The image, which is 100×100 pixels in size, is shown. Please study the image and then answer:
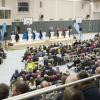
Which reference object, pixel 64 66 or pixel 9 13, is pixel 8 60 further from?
pixel 9 13

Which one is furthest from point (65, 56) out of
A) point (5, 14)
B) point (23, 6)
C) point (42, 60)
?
point (23, 6)

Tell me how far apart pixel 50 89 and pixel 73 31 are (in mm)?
44117

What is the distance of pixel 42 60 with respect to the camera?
74.5ft

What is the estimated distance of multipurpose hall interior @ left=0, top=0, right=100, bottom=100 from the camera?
15.6ft

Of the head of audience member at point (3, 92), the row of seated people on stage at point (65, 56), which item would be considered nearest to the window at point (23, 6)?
the row of seated people on stage at point (65, 56)

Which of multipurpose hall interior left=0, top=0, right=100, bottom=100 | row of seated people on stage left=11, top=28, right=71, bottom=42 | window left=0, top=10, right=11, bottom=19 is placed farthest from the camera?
window left=0, top=10, right=11, bottom=19

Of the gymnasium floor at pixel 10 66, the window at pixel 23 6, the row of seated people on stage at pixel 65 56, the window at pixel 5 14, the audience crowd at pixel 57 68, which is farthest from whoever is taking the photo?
the window at pixel 23 6

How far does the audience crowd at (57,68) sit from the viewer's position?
505cm

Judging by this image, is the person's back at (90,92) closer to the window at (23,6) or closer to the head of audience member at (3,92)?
the head of audience member at (3,92)

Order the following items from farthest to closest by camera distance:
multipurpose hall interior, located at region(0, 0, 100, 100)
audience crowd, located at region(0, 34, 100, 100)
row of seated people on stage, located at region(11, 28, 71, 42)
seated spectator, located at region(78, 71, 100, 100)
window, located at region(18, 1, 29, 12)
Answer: window, located at region(18, 1, 29, 12) < row of seated people on stage, located at region(11, 28, 71, 42) < seated spectator, located at region(78, 71, 100, 100) < audience crowd, located at region(0, 34, 100, 100) < multipurpose hall interior, located at region(0, 0, 100, 100)

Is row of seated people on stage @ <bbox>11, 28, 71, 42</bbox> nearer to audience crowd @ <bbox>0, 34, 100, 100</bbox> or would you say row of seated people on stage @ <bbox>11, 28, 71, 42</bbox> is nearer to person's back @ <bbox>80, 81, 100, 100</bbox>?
audience crowd @ <bbox>0, 34, 100, 100</bbox>

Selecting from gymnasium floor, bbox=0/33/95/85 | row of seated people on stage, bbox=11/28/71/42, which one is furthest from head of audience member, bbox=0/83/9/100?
row of seated people on stage, bbox=11/28/71/42

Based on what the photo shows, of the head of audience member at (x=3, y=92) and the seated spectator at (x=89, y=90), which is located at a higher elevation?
the head of audience member at (x=3, y=92)

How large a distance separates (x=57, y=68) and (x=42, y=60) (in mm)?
3445
